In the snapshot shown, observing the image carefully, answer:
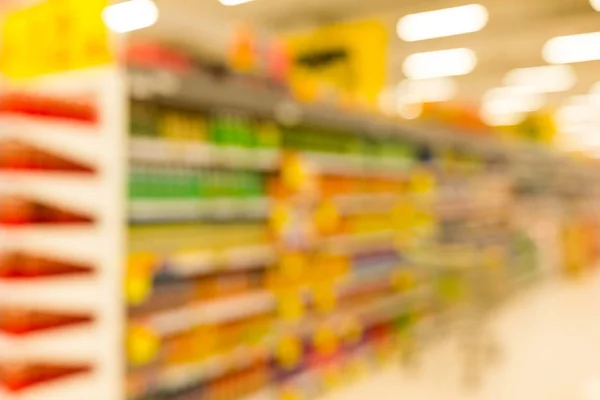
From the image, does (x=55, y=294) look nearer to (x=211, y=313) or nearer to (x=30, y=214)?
(x=30, y=214)

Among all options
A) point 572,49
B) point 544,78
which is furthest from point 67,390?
point 544,78

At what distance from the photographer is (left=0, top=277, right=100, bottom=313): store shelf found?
227 cm

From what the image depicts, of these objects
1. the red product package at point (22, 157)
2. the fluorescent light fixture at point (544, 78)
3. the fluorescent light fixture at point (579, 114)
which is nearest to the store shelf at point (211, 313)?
the red product package at point (22, 157)

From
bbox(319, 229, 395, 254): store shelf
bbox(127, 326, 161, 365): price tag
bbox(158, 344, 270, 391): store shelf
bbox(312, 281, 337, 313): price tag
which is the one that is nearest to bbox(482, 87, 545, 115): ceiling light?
bbox(319, 229, 395, 254): store shelf

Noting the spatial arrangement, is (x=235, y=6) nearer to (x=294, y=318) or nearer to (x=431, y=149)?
(x=431, y=149)

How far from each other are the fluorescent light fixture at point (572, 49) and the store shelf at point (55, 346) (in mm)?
Result: 9627

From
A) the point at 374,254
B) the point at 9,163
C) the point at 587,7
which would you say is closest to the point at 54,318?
the point at 9,163

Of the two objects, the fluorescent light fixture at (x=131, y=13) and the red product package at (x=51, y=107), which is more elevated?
the fluorescent light fixture at (x=131, y=13)

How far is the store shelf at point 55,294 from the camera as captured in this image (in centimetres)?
227

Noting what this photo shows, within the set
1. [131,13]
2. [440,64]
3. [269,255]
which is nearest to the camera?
[269,255]

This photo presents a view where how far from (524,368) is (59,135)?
3.45 metres

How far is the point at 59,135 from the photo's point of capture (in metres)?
2.33

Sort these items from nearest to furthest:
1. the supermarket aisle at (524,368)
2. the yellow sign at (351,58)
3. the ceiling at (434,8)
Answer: the supermarket aisle at (524,368) < the yellow sign at (351,58) < the ceiling at (434,8)

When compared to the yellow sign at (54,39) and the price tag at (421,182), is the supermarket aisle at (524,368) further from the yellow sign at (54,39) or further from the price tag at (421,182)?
the yellow sign at (54,39)
